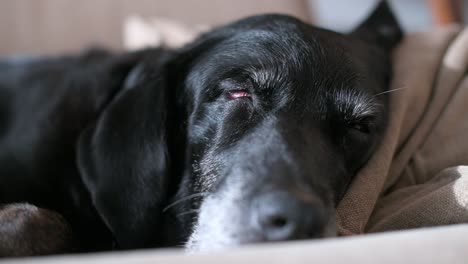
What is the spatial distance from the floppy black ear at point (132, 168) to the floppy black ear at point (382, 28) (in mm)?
1002

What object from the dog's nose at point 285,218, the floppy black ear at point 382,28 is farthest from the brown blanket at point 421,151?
the dog's nose at point 285,218

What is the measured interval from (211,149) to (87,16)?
2.20 m

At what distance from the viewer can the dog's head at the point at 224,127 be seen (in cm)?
120

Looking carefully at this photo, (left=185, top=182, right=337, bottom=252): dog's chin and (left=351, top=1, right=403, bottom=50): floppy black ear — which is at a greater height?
(left=351, top=1, right=403, bottom=50): floppy black ear

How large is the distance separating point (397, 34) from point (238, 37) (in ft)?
3.12

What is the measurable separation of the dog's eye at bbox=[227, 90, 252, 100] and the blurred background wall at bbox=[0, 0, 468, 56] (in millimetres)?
1899

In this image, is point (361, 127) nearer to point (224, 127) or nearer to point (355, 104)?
point (355, 104)

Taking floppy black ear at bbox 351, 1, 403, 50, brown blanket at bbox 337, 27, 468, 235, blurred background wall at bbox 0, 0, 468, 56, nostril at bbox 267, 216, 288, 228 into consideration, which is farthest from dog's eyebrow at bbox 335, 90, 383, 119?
blurred background wall at bbox 0, 0, 468, 56

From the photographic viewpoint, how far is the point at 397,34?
202 centimetres

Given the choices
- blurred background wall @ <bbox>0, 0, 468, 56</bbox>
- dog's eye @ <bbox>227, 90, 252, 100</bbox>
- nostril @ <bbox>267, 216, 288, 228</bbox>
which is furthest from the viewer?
blurred background wall @ <bbox>0, 0, 468, 56</bbox>

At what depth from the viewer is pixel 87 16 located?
3096 millimetres

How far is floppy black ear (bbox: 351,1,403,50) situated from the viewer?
1.92m

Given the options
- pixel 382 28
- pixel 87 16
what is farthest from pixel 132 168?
pixel 87 16

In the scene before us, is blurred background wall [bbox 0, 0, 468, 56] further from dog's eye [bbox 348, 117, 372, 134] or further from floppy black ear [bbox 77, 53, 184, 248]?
dog's eye [bbox 348, 117, 372, 134]
